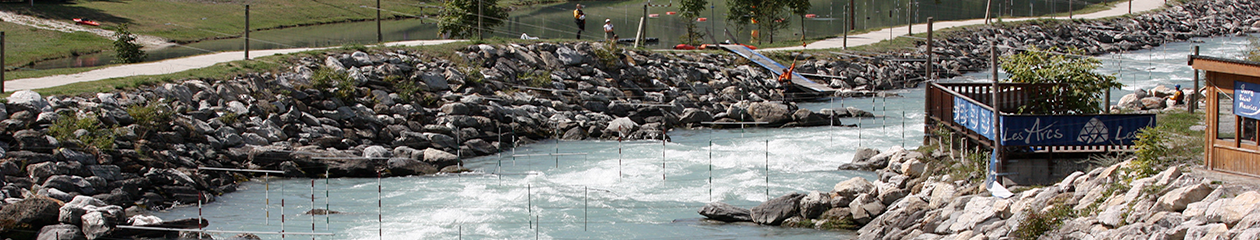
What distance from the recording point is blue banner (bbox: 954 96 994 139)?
75.3ft

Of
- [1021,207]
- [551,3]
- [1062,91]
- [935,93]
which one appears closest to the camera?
[1021,207]

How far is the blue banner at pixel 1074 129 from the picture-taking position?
21750mm

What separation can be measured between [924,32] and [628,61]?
27995 mm

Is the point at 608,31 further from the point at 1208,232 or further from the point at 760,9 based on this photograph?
the point at 1208,232

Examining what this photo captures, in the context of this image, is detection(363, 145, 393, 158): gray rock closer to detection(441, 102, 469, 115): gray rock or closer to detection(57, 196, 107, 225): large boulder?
detection(441, 102, 469, 115): gray rock

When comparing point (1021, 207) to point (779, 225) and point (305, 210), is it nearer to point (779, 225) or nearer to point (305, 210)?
point (779, 225)

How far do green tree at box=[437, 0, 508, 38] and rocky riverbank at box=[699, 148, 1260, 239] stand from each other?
1099 inches

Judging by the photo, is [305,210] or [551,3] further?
[551,3]

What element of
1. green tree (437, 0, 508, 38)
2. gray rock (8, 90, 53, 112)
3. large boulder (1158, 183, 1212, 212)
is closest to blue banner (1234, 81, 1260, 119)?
large boulder (1158, 183, 1212, 212)

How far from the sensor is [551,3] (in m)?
115

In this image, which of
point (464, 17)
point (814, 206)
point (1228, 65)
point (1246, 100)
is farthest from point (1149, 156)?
point (464, 17)

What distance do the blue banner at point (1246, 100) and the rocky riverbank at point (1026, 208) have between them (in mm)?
1273

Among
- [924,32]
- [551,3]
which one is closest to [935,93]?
[924,32]

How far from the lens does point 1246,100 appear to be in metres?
18.1
